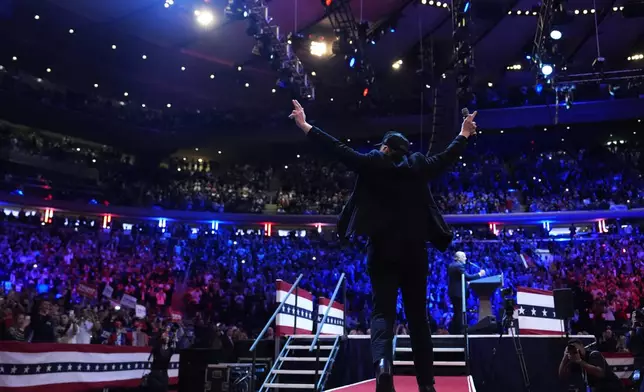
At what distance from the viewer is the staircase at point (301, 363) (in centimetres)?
628

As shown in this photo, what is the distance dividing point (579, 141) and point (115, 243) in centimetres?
2260

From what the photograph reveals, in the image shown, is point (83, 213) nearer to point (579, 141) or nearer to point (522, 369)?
point (522, 369)

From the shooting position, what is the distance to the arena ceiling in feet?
62.3

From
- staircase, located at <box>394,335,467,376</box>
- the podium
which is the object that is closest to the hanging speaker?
the podium

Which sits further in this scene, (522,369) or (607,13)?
(607,13)

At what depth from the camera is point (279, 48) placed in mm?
14352

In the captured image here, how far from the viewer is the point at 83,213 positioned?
22.8 metres

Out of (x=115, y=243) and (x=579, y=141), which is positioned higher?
(x=579, y=141)

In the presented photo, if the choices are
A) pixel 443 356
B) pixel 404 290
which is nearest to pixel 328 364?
pixel 443 356

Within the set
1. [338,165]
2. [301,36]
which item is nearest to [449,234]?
[301,36]

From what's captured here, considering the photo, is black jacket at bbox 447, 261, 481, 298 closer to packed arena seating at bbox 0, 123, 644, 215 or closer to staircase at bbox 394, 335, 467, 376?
staircase at bbox 394, 335, 467, 376

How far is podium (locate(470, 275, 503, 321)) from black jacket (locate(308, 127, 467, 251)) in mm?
5540

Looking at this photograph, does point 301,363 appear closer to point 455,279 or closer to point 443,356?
point 443,356

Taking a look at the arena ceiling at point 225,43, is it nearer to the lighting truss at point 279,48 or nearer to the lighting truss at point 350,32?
the lighting truss at point 350,32
